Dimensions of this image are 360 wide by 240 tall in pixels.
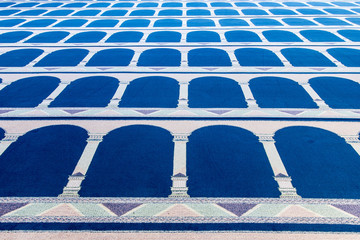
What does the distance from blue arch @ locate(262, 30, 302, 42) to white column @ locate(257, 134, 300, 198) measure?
13.2 m

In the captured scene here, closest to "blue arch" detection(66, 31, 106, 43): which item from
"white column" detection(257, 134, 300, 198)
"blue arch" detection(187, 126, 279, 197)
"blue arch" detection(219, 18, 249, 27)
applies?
"blue arch" detection(219, 18, 249, 27)

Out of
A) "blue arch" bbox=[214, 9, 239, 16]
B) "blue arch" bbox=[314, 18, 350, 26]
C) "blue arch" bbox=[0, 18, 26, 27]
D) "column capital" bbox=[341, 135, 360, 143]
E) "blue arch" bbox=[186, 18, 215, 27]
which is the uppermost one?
"blue arch" bbox=[214, 9, 239, 16]

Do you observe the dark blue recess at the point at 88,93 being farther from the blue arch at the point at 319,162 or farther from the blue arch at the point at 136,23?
the blue arch at the point at 136,23

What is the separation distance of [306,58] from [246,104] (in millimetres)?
7707

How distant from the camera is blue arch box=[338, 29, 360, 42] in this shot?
2214 centimetres

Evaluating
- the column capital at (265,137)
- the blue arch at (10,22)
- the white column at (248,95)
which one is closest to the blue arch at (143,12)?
the blue arch at (10,22)

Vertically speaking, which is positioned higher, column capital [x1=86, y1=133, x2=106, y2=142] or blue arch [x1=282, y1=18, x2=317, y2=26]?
blue arch [x1=282, y1=18, x2=317, y2=26]

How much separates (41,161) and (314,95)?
12.1m

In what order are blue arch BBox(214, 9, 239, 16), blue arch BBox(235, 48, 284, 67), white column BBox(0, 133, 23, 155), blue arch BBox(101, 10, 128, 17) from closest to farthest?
white column BBox(0, 133, 23, 155)
blue arch BBox(235, 48, 284, 67)
blue arch BBox(214, 9, 239, 16)
blue arch BBox(101, 10, 128, 17)

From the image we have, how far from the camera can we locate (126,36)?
2291cm

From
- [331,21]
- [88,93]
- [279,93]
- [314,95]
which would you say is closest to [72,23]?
[88,93]

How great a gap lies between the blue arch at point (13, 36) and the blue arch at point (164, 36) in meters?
9.98

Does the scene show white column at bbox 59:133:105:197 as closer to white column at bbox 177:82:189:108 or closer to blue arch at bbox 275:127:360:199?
white column at bbox 177:82:189:108

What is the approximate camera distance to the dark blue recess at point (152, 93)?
44.3 ft
